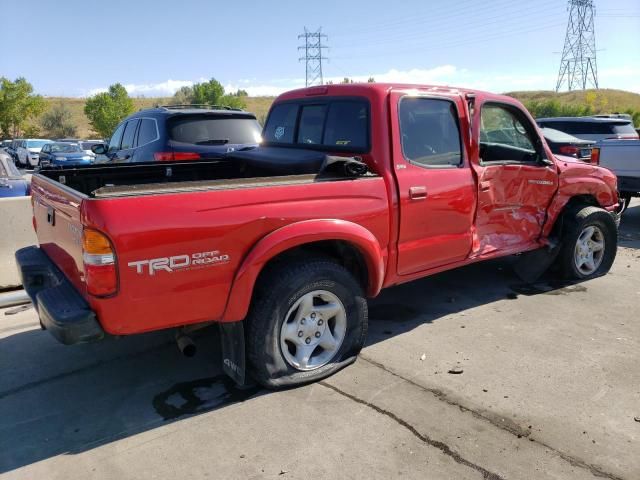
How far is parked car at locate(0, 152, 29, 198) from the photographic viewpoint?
7.80m

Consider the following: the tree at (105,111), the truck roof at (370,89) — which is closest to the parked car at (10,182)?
the truck roof at (370,89)

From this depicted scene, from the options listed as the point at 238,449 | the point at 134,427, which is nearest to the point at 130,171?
the point at 134,427

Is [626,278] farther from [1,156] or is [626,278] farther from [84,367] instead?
[1,156]

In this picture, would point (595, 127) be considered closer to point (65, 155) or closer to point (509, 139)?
point (509, 139)

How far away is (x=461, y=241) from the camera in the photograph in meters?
4.57

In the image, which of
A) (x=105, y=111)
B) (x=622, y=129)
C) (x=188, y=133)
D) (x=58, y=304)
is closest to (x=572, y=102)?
(x=105, y=111)

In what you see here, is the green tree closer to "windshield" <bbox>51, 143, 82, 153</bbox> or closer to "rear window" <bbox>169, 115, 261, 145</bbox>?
"windshield" <bbox>51, 143, 82, 153</bbox>

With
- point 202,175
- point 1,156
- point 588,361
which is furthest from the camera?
point 1,156

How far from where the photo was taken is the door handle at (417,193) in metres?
4.04

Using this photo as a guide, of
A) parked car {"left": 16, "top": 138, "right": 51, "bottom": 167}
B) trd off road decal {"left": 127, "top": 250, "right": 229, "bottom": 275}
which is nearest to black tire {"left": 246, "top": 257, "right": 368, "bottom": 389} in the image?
trd off road decal {"left": 127, "top": 250, "right": 229, "bottom": 275}

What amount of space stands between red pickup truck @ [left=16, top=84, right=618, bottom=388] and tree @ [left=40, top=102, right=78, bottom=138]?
6647cm

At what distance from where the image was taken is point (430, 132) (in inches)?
171

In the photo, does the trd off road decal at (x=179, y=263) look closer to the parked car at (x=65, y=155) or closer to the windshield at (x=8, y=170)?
the windshield at (x=8, y=170)

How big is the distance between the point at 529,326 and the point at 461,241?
99 centimetres
